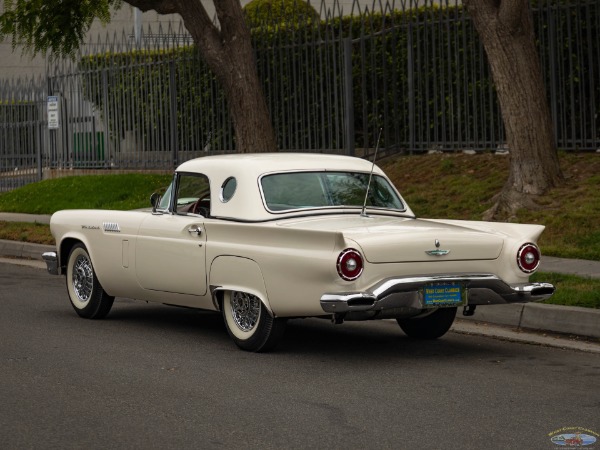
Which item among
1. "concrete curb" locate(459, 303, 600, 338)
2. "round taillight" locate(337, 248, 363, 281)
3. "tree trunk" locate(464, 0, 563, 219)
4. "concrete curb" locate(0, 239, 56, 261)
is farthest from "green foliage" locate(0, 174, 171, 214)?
"round taillight" locate(337, 248, 363, 281)

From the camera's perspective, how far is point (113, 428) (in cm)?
670

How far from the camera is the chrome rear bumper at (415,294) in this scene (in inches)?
329

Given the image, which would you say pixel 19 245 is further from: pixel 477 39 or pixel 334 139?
pixel 477 39

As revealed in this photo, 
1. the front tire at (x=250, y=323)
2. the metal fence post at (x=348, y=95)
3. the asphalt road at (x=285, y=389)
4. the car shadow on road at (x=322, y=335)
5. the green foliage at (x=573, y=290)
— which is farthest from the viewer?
the metal fence post at (x=348, y=95)

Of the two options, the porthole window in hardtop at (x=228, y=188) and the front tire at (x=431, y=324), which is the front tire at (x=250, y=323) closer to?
the porthole window in hardtop at (x=228, y=188)

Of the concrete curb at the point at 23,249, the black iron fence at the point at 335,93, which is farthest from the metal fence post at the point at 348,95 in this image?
the concrete curb at the point at 23,249

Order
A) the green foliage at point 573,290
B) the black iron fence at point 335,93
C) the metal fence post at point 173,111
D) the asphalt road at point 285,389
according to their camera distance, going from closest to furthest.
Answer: the asphalt road at point 285,389
the green foliage at point 573,290
the black iron fence at point 335,93
the metal fence post at point 173,111

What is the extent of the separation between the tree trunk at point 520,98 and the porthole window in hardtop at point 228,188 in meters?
6.61

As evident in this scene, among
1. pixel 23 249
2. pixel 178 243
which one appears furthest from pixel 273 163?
pixel 23 249

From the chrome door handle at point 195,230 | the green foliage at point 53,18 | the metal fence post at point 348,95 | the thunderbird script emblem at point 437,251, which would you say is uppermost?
the green foliage at point 53,18

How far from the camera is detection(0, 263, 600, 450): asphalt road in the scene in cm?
652

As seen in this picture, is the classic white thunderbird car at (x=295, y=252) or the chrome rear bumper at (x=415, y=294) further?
the classic white thunderbird car at (x=295, y=252)

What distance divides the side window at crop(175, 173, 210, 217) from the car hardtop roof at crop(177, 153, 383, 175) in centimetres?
8

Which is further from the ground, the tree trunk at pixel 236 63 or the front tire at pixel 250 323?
the tree trunk at pixel 236 63
